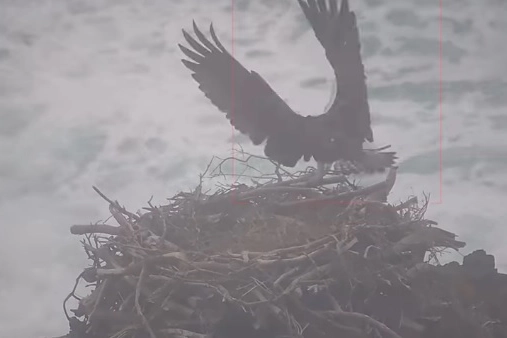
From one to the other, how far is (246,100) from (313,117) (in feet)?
0.59

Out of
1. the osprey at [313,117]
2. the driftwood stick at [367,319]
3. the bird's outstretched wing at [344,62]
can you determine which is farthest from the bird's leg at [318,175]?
the driftwood stick at [367,319]

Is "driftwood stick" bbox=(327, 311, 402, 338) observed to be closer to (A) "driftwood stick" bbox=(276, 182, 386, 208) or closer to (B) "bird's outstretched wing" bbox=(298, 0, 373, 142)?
(A) "driftwood stick" bbox=(276, 182, 386, 208)

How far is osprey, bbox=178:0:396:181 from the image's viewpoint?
1.68m

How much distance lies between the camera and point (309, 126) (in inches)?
66.1

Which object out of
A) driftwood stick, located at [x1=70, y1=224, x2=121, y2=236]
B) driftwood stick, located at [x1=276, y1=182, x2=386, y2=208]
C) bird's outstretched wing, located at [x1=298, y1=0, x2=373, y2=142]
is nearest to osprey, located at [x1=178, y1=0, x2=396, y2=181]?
bird's outstretched wing, located at [x1=298, y1=0, x2=373, y2=142]

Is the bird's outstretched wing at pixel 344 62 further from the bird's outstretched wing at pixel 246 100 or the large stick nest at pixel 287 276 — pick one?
the large stick nest at pixel 287 276

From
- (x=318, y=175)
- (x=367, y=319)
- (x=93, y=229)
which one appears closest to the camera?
(x=367, y=319)

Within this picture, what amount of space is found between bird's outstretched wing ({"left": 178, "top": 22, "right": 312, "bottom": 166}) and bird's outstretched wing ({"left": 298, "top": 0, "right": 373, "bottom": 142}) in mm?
104

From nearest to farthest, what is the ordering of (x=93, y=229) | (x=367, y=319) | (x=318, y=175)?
(x=367, y=319) < (x=93, y=229) < (x=318, y=175)

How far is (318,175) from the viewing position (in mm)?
1644

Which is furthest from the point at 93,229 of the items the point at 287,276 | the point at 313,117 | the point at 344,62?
the point at 344,62

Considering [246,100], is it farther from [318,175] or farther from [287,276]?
[287,276]

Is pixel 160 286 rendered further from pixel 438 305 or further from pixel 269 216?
pixel 438 305

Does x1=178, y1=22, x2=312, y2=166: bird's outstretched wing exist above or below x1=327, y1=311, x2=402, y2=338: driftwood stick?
above
